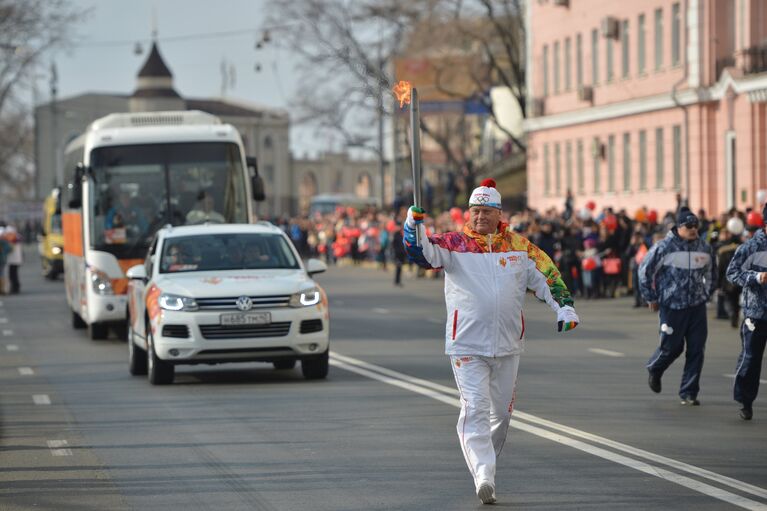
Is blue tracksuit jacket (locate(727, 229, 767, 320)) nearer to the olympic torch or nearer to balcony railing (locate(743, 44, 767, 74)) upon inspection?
the olympic torch

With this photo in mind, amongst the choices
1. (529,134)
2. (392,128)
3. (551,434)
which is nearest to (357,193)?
(392,128)

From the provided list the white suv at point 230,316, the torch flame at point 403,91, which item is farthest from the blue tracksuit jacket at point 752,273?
the white suv at point 230,316

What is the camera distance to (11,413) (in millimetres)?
15727

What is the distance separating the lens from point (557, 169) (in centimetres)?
5872

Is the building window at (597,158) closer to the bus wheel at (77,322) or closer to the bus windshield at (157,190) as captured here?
the bus wheel at (77,322)

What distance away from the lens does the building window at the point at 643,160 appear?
164 feet

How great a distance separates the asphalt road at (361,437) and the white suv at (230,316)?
14.1 inches

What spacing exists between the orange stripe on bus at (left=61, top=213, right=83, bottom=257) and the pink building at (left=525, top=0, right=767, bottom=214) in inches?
719

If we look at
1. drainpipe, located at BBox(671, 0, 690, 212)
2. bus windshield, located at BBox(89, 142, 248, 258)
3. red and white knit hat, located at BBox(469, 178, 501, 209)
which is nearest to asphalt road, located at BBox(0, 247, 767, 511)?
red and white knit hat, located at BBox(469, 178, 501, 209)

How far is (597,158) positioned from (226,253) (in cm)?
3584

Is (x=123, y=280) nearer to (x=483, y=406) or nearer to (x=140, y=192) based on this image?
(x=140, y=192)

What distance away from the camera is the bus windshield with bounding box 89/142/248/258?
2489 cm

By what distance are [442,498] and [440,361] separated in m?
10.4

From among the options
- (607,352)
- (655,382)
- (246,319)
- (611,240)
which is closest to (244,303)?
(246,319)
